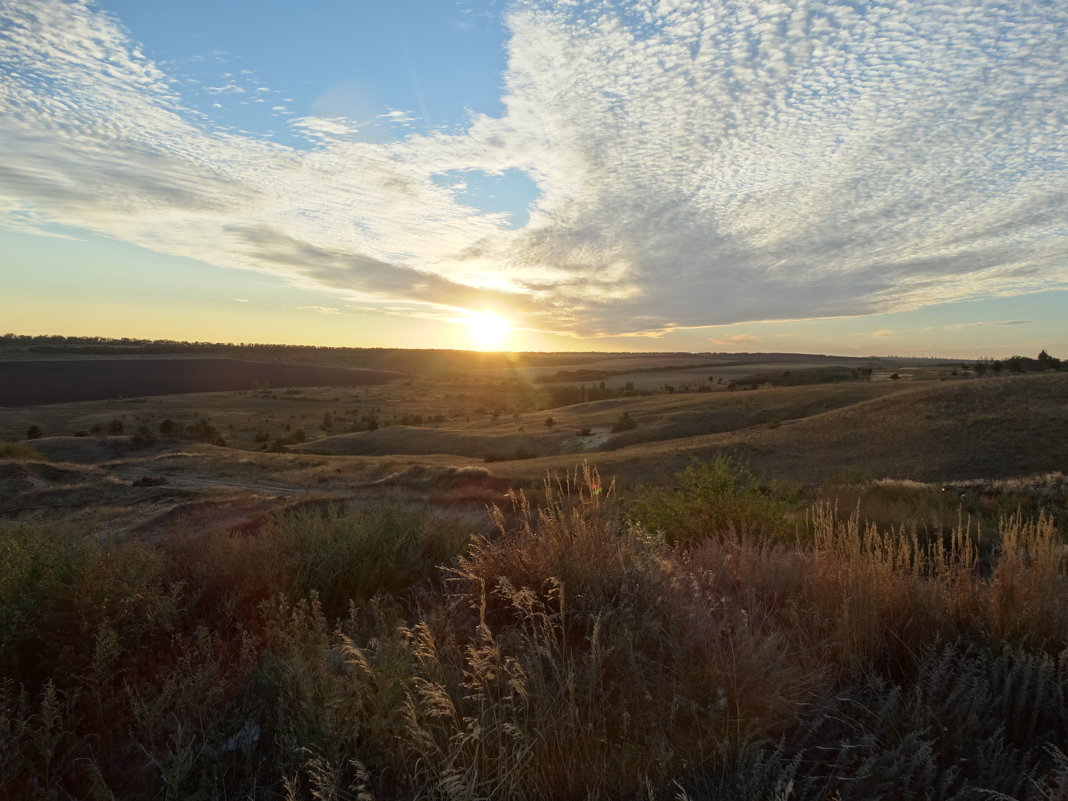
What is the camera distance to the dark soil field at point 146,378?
252 ft

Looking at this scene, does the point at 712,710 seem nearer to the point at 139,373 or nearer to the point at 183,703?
the point at 183,703

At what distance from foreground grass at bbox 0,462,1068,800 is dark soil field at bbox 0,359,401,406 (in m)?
80.1

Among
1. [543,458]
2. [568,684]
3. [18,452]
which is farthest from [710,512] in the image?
[18,452]

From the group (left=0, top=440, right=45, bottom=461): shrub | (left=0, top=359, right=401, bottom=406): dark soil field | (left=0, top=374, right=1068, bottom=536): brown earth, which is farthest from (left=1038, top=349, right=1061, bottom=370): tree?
(left=0, top=359, right=401, bottom=406): dark soil field

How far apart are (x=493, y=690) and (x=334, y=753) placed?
2.88 feet

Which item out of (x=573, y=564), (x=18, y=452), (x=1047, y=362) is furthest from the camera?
(x=1047, y=362)

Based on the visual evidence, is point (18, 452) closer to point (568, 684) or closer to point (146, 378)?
point (568, 684)

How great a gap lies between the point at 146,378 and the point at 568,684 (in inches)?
4198

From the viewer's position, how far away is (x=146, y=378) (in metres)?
93.9

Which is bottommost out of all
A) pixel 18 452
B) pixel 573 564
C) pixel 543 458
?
pixel 543 458

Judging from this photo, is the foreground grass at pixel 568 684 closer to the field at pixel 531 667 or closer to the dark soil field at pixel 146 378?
the field at pixel 531 667

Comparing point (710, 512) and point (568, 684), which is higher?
point (568, 684)

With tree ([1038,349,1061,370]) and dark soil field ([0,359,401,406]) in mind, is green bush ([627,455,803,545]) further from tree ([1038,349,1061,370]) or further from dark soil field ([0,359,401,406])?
dark soil field ([0,359,401,406])

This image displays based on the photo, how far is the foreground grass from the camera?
10.4 ft
